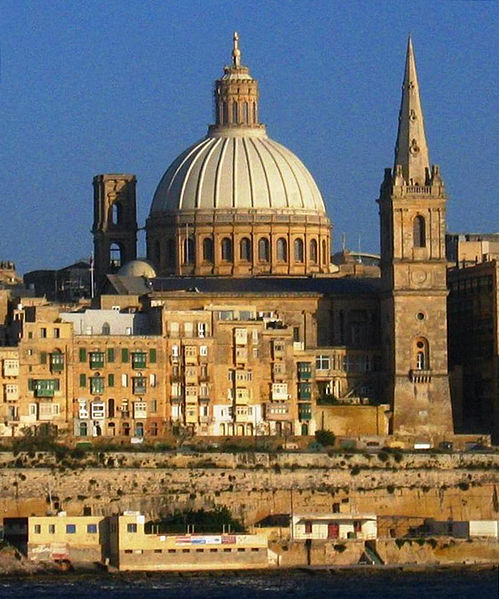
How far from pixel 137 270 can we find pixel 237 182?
564cm

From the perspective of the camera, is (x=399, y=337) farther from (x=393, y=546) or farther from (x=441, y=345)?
(x=393, y=546)

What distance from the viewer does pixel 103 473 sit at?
118 meters

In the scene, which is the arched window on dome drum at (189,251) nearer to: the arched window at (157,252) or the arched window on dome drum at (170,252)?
the arched window on dome drum at (170,252)

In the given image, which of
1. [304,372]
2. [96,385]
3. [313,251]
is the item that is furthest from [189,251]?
[96,385]

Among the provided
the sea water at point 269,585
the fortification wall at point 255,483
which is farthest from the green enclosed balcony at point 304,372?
the sea water at point 269,585

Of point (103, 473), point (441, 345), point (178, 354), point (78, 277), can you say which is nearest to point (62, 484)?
point (103, 473)

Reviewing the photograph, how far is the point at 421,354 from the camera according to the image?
128 meters

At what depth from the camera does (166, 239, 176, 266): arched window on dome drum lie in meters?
139

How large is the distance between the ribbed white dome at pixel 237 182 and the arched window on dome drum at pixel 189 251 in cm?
134

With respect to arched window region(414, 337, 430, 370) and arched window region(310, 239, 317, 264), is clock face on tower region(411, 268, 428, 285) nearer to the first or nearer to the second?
arched window region(414, 337, 430, 370)

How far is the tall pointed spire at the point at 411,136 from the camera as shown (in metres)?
129

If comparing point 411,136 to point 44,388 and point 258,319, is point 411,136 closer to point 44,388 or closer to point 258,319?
point 258,319

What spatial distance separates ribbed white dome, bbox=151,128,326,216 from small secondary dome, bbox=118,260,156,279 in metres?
3.01

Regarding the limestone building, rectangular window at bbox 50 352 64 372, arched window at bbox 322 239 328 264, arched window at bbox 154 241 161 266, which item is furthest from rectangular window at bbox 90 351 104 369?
arched window at bbox 322 239 328 264
